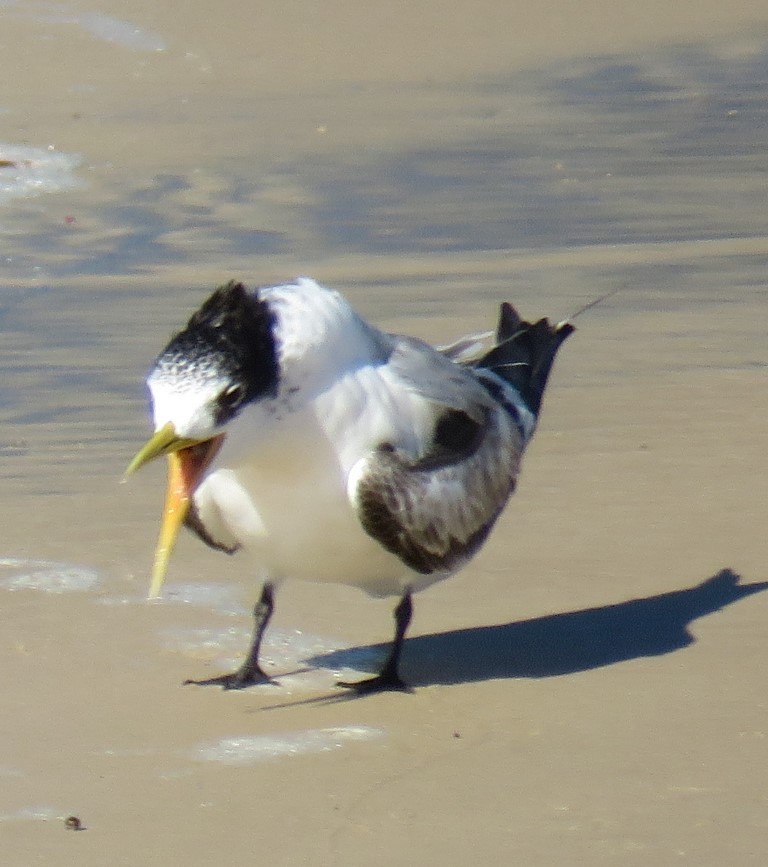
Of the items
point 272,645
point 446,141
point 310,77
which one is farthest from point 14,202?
point 272,645

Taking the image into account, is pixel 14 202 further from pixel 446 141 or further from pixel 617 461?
pixel 617 461

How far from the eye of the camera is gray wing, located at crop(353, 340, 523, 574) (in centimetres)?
444

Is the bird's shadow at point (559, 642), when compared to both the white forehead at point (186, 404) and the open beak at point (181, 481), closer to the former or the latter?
the open beak at point (181, 481)

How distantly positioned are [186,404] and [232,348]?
18 cm

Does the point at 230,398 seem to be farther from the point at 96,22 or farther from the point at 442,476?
the point at 96,22

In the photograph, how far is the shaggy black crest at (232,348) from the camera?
4047mm

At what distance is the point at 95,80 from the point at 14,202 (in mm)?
2907

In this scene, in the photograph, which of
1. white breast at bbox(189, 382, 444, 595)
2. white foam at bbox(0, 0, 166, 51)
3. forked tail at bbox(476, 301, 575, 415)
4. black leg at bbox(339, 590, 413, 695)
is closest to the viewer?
white breast at bbox(189, 382, 444, 595)

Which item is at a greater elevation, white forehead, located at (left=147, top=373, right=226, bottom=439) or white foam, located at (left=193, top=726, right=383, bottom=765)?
white forehead, located at (left=147, top=373, right=226, bottom=439)

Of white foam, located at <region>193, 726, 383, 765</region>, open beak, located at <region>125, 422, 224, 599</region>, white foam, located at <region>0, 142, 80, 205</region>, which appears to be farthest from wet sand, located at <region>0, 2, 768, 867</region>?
open beak, located at <region>125, 422, 224, 599</region>

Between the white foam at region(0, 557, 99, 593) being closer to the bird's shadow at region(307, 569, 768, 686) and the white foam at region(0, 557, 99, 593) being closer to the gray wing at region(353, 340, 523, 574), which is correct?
the bird's shadow at region(307, 569, 768, 686)

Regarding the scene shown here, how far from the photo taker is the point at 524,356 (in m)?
5.51

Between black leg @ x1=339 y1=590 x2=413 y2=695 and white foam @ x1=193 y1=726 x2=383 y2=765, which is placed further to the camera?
black leg @ x1=339 y1=590 x2=413 y2=695

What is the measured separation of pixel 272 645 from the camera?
16.2 feet
